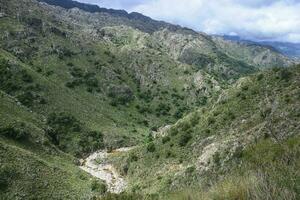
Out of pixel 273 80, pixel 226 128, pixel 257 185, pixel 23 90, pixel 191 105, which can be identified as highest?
pixel 257 185

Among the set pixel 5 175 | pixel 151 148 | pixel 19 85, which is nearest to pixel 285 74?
pixel 151 148

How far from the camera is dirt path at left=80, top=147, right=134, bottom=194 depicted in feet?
228

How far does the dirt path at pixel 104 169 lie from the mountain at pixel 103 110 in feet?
3.03

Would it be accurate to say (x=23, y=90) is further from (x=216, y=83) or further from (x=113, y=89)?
(x=216, y=83)

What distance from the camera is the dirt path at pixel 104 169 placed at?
69.5 meters

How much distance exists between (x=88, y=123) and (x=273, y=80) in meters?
45.9

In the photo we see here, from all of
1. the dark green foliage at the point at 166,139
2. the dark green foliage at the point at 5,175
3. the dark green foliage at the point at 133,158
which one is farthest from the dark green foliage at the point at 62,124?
the dark green foliage at the point at 5,175

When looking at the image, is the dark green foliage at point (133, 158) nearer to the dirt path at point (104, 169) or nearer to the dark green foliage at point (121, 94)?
the dirt path at point (104, 169)

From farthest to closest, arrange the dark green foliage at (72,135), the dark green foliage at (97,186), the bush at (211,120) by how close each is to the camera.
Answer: the dark green foliage at (72,135) < the bush at (211,120) < the dark green foliage at (97,186)

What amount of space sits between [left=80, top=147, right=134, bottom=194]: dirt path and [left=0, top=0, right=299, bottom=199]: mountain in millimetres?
922

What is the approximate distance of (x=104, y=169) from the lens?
80438 millimetres

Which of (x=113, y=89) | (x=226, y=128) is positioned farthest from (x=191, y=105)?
(x=226, y=128)

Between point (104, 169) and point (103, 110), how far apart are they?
31.5 metres

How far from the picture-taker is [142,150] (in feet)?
244
